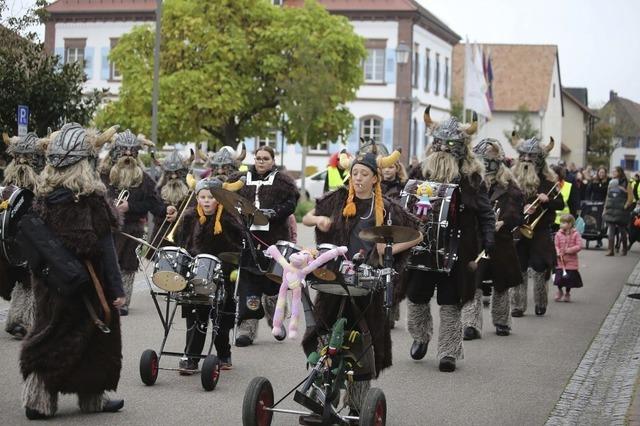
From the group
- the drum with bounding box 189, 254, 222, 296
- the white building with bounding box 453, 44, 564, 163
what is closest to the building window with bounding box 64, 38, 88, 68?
the white building with bounding box 453, 44, 564, 163

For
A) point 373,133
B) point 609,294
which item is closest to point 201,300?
point 609,294

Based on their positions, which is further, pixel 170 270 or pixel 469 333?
pixel 469 333

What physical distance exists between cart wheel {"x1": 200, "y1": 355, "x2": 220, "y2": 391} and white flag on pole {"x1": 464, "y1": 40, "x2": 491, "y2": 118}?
107 ft

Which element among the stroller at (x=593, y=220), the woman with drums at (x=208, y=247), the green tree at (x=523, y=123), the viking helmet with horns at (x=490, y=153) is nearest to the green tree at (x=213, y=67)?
the stroller at (x=593, y=220)

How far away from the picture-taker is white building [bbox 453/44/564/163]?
89188 mm

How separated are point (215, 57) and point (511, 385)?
124 feet

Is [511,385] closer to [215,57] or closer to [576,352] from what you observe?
[576,352]

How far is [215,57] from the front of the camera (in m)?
47.4

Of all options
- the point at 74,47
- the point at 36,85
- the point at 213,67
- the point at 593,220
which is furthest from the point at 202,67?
the point at 36,85

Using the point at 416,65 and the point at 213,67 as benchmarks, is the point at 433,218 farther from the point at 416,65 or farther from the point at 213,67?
the point at 416,65

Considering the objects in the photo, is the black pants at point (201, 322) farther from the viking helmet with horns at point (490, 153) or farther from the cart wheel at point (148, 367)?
the viking helmet with horns at point (490, 153)

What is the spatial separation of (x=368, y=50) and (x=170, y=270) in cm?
5927

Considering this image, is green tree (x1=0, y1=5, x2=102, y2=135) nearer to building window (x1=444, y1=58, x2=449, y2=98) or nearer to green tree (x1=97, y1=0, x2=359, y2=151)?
green tree (x1=97, y1=0, x2=359, y2=151)

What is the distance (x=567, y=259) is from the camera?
60.0ft
